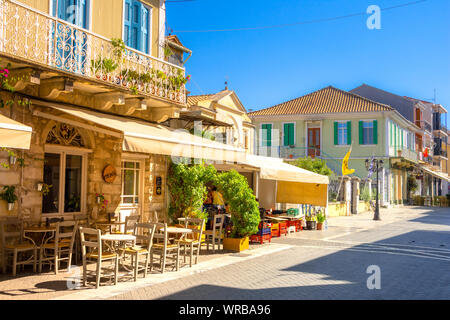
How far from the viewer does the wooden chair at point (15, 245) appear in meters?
7.76

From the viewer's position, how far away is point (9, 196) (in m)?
8.09

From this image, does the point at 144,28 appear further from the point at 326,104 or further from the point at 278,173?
the point at 326,104

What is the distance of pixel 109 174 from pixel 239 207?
3301 mm

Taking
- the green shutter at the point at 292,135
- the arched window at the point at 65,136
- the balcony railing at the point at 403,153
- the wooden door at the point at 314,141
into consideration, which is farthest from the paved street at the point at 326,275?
the balcony railing at the point at 403,153

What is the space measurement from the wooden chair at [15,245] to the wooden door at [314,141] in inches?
1085

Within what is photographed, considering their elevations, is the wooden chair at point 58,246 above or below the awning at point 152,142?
below

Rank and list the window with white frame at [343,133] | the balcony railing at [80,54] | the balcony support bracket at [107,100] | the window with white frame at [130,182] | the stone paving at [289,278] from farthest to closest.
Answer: the window with white frame at [343,133], the window with white frame at [130,182], the balcony support bracket at [107,100], the balcony railing at [80,54], the stone paving at [289,278]

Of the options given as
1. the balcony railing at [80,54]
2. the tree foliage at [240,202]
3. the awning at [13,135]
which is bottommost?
the tree foliage at [240,202]

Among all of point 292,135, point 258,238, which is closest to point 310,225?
point 258,238

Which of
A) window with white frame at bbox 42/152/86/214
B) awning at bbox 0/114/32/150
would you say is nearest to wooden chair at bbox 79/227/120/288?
awning at bbox 0/114/32/150

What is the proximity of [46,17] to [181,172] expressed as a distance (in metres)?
5.43

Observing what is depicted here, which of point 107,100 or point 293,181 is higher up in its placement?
point 107,100

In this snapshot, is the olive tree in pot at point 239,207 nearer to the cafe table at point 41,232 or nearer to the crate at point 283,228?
the crate at point 283,228

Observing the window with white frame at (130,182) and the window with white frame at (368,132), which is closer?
the window with white frame at (130,182)
